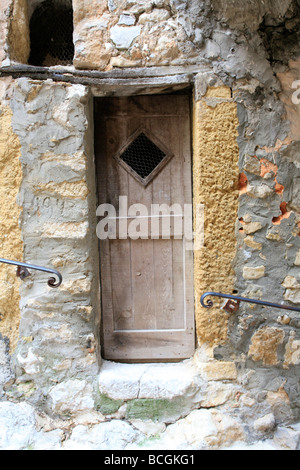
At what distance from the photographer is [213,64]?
207 centimetres

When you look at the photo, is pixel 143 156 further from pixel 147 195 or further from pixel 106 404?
pixel 106 404

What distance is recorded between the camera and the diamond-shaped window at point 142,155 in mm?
2322

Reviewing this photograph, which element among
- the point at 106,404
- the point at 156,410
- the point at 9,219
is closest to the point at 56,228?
the point at 9,219

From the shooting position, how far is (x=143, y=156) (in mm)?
2334

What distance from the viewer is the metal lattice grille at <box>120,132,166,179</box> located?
7.66 feet

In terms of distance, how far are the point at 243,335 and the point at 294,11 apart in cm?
200

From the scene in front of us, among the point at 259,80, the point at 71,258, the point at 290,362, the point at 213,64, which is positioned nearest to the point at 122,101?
the point at 213,64

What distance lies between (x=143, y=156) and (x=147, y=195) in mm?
271

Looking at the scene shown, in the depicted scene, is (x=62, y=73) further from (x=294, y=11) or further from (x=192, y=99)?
(x=294, y=11)

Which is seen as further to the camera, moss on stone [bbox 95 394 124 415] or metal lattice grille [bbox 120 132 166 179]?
metal lattice grille [bbox 120 132 166 179]

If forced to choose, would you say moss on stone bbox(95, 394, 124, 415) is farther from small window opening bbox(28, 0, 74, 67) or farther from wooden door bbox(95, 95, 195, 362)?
small window opening bbox(28, 0, 74, 67)

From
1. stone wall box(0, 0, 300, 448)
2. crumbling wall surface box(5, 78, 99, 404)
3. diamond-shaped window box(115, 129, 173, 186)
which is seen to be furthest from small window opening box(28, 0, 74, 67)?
diamond-shaped window box(115, 129, 173, 186)

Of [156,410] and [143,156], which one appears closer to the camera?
[156,410]

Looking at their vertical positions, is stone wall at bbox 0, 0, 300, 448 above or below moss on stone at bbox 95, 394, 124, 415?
above
